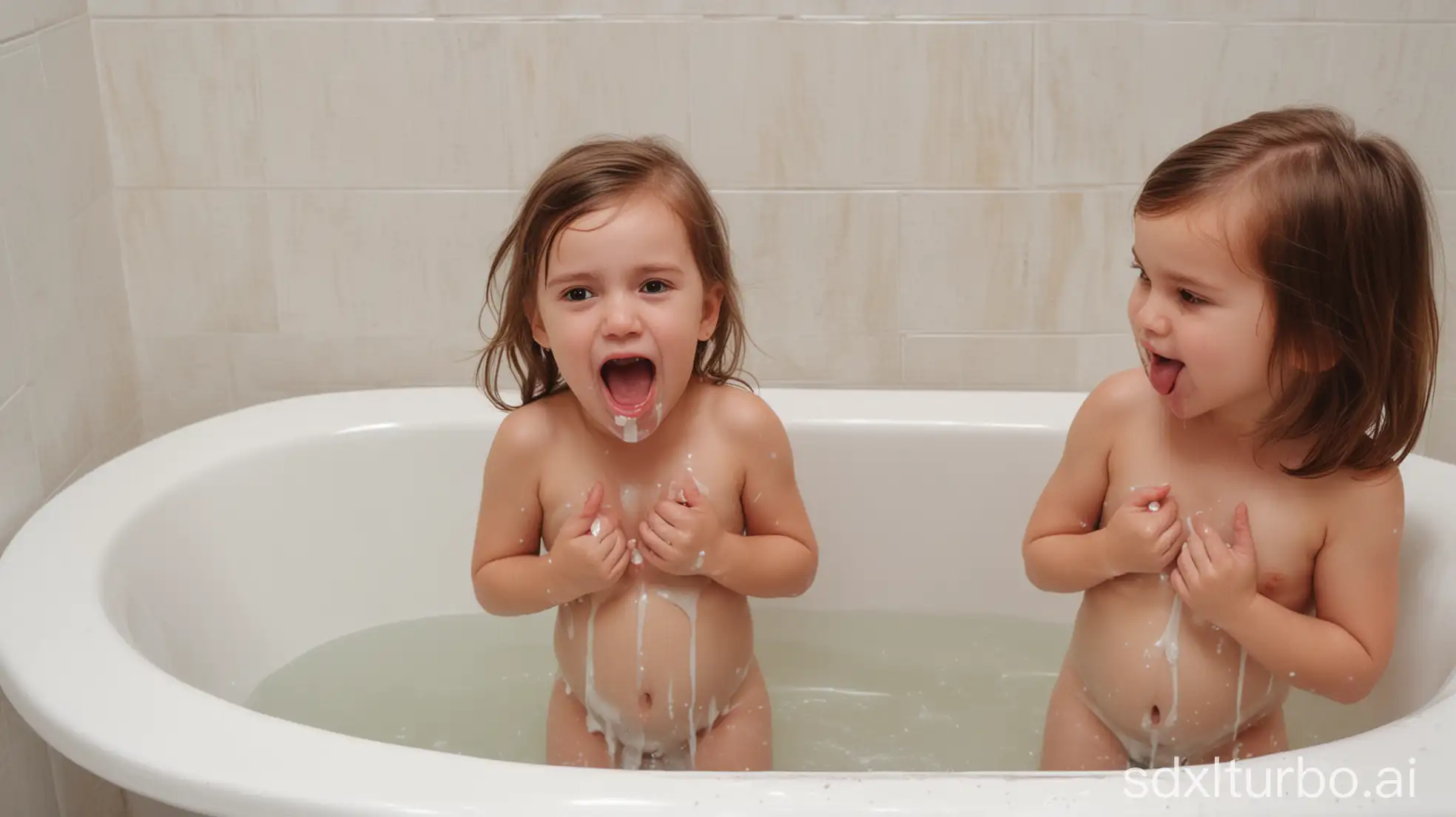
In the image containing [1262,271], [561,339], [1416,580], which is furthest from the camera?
[1416,580]

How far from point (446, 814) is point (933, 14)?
46.8 inches

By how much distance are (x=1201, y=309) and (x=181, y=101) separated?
Answer: 1314 millimetres

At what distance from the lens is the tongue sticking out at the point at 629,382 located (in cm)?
120

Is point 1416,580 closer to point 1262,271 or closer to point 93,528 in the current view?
point 1262,271

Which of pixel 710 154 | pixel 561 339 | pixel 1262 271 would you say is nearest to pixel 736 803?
pixel 561 339

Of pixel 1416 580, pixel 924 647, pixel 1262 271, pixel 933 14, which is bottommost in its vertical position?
pixel 924 647

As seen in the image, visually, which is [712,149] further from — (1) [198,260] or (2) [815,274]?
(1) [198,260]

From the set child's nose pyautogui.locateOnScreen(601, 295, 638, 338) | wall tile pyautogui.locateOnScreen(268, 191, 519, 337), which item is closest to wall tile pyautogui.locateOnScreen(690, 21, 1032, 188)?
wall tile pyautogui.locateOnScreen(268, 191, 519, 337)

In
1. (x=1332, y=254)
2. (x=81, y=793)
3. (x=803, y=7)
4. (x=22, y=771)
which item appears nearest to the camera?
(x=1332, y=254)

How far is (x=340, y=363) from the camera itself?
6.30 feet

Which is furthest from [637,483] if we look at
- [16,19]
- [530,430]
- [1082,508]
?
[16,19]

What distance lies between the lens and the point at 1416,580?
1.31 metres

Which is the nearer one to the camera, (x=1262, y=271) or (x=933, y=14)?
(x=1262, y=271)

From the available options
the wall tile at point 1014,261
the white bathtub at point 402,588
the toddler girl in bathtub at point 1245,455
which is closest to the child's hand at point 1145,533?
the toddler girl in bathtub at point 1245,455
